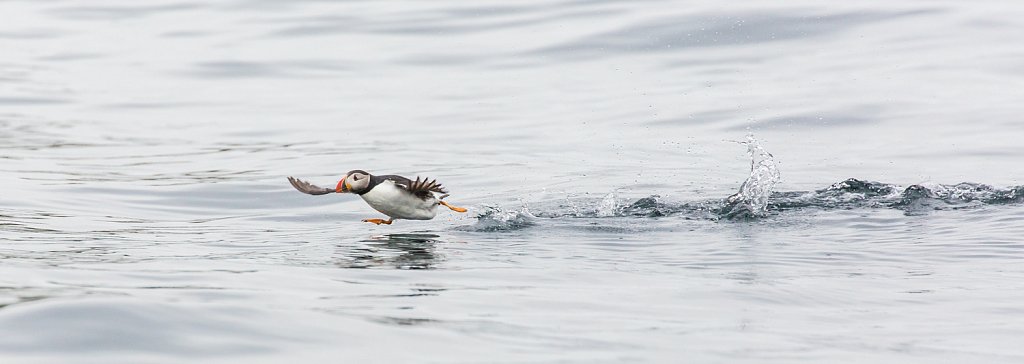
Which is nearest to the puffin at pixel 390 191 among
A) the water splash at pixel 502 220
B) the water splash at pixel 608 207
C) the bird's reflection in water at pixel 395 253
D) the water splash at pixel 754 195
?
the bird's reflection in water at pixel 395 253

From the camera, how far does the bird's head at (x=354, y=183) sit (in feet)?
28.9

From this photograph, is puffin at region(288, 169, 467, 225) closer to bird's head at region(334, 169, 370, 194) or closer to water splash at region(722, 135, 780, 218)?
bird's head at region(334, 169, 370, 194)

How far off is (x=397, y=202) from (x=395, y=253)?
89 cm

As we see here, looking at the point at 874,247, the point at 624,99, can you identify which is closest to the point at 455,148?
the point at 624,99

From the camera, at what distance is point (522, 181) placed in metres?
12.0

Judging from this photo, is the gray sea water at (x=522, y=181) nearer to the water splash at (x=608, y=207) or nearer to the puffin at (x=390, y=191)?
the water splash at (x=608, y=207)

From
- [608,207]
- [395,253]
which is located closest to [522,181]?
[608,207]

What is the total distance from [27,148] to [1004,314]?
38.4 feet

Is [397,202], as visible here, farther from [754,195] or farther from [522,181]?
[522,181]

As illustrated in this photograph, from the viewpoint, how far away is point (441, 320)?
19.0ft

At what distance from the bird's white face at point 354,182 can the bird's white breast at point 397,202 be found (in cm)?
8

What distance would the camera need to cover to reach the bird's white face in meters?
8.80

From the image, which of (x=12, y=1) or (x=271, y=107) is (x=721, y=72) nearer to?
(x=271, y=107)

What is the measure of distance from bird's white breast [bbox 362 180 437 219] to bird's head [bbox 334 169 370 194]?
7 cm
